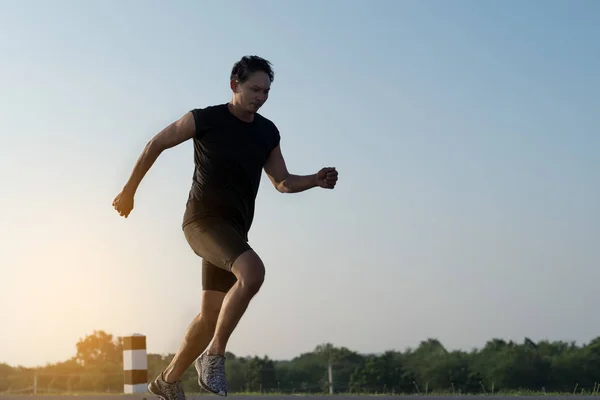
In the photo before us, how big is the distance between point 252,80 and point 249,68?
84 mm

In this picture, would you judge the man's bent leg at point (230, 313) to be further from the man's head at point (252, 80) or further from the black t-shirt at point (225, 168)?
the man's head at point (252, 80)

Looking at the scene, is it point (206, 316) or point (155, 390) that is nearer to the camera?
point (206, 316)

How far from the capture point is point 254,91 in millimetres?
6414

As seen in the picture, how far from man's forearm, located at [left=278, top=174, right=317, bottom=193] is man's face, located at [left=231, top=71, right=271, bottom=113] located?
0.70 m

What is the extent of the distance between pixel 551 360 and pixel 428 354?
566 centimetres

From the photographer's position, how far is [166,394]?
22.7ft

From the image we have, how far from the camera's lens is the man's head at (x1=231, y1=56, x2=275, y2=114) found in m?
6.37

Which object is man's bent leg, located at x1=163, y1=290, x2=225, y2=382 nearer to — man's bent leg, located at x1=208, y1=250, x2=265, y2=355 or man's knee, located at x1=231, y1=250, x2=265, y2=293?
man's bent leg, located at x1=208, y1=250, x2=265, y2=355

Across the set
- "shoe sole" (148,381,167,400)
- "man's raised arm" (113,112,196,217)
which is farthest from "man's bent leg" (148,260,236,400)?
"man's raised arm" (113,112,196,217)

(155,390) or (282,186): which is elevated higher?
(282,186)

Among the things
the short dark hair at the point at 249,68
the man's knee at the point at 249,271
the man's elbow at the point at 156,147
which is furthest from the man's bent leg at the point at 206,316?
the short dark hair at the point at 249,68

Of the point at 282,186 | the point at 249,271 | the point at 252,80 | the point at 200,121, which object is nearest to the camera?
the point at 249,271

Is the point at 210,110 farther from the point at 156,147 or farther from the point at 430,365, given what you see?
the point at 430,365

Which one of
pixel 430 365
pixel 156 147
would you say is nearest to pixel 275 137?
pixel 156 147
